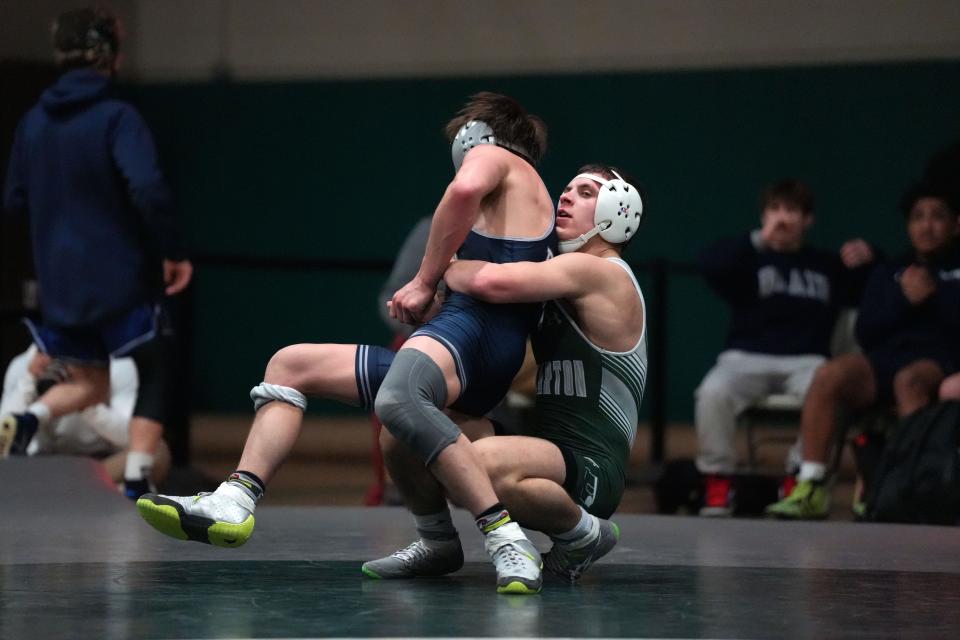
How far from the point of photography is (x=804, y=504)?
5078mm

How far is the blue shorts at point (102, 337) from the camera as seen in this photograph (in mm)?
4824

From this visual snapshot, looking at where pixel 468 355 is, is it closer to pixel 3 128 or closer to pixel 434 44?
pixel 434 44

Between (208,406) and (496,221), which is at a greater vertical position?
(496,221)

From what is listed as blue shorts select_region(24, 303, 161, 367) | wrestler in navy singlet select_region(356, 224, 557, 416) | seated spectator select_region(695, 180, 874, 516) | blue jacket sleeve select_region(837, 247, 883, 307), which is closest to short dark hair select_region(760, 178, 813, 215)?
seated spectator select_region(695, 180, 874, 516)

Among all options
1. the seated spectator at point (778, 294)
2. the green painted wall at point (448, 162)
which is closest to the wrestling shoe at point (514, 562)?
the seated spectator at point (778, 294)

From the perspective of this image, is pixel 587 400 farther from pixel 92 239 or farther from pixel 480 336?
pixel 92 239

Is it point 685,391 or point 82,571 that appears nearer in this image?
point 82,571

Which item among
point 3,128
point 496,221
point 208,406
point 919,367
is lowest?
point 208,406

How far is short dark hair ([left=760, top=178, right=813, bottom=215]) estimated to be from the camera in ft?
18.5

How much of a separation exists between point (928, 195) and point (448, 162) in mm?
5652

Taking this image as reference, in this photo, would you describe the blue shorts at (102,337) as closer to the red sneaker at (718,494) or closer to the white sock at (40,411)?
the white sock at (40,411)

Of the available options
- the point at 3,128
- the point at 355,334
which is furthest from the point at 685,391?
the point at 3,128

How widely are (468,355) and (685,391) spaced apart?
7.43m

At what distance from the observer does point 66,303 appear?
481 cm
